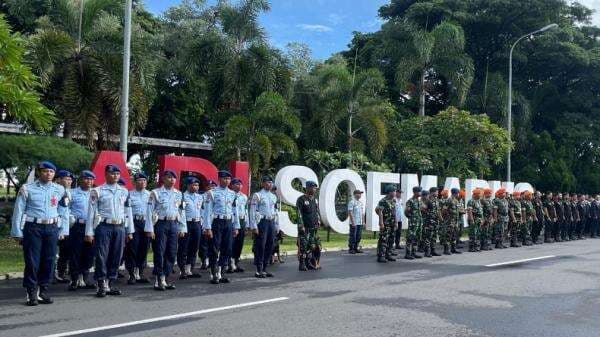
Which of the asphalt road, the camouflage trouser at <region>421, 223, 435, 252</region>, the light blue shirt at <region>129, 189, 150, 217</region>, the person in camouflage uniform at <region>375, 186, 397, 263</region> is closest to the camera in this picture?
the asphalt road

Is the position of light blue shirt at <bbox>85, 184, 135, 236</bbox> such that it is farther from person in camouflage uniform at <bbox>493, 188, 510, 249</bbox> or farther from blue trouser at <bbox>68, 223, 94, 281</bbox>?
person in camouflage uniform at <bbox>493, 188, 510, 249</bbox>

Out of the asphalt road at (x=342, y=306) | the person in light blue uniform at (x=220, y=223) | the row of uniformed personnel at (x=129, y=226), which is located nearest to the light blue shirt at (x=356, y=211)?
the asphalt road at (x=342, y=306)

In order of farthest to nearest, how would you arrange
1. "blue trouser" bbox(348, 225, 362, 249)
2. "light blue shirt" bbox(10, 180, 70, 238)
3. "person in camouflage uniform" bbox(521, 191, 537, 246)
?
"person in camouflage uniform" bbox(521, 191, 537, 246) < "blue trouser" bbox(348, 225, 362, 249) < "light blue shirt" bbox(10, 180, 70, 238)

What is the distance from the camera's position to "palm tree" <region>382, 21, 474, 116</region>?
91.7ft

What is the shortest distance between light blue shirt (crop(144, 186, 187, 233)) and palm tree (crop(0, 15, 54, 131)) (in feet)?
9.37

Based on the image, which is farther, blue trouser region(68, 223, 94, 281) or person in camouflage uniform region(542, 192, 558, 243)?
person in camouflage uniform region(542, 192, 558, 243)

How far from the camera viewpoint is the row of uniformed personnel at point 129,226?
784 cm

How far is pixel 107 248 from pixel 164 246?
2.86 feet

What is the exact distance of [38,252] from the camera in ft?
25.5

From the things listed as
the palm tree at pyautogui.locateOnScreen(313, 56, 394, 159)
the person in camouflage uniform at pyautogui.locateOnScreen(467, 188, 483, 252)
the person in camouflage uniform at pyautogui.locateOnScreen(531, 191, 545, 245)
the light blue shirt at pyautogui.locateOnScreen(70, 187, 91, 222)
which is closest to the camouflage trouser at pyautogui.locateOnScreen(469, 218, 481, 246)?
the person in camouflage uniform at pyautogui.locateOnScreen(467, 188, 483, 252)

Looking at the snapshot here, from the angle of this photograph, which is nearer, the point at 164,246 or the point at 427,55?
the point at 164,246

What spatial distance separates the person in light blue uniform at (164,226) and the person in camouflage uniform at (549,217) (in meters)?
15.9

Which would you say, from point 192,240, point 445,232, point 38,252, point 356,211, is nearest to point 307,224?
point 192,240

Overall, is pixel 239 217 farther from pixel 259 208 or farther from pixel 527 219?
pixel 527 219
